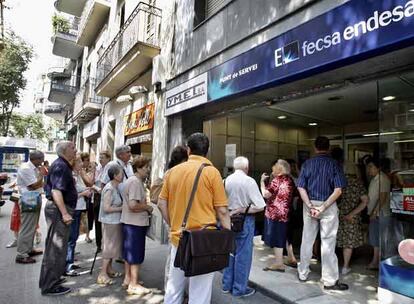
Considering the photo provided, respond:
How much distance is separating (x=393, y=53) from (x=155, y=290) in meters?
4.17

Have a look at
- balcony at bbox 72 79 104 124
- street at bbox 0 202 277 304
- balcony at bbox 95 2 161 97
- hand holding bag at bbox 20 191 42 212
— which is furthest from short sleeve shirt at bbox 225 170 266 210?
balcony at bbox 72 79 104 124

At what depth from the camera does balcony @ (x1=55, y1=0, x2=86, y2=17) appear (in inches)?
760

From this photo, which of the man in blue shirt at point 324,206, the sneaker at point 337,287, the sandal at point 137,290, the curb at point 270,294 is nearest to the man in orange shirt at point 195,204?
the sandal at point 137,290

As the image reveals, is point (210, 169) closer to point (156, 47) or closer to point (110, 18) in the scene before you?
point (156, 47)

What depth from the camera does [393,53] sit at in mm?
3652

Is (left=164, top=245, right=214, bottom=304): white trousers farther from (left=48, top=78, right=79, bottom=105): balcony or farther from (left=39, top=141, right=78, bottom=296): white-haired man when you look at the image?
(left=48, top=78, right=79, bottom=105): balcony

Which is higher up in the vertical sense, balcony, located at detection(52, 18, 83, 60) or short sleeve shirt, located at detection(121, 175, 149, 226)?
balcony, located at detection(52, 18, 83, 60)

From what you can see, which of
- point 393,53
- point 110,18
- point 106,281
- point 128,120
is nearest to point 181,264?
point 106,281

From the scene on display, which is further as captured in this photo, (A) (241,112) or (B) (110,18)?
(B) (110,18)

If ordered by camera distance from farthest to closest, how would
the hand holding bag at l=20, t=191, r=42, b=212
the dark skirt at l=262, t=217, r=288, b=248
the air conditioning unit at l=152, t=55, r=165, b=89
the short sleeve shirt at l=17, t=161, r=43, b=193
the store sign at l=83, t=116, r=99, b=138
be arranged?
the store sign at l=83, t=116, r=99, b=138, the air conditioning unit at l=152, t=55, r=165, b=89, the short sleeve shirt at l=17, t=161, r=43, b=193, the hand holding bag at l=20, t=191, r=42, b=212, the dark skirt at l=262, t=217, r=288, b=248

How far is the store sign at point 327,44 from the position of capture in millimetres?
3262

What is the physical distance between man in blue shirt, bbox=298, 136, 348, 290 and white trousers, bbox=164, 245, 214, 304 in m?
2.11

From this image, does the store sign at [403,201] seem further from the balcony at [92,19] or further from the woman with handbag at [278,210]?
the balcony at [92,19]

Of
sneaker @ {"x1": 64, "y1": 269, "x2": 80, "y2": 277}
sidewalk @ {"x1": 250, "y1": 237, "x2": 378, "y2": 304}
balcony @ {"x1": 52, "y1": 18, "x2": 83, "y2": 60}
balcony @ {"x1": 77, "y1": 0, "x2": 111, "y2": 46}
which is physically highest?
balcony @ {"x1": 52, "y1": 18, "x2": 83, "y2": 60}
